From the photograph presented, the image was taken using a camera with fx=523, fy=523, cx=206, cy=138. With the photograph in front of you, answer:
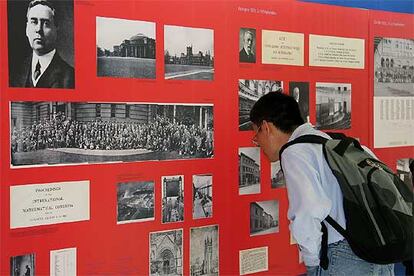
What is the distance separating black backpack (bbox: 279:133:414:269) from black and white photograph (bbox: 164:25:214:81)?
0.64 meters

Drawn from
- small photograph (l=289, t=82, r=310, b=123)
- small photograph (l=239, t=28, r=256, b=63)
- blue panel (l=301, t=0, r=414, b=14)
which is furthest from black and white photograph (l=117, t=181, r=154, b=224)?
blue panel (l=301, t=0, r=414, b=14)

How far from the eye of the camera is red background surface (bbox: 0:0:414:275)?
6.06 ft

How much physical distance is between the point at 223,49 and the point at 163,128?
0.45 meters

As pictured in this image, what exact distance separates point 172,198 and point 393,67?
1.44 metres

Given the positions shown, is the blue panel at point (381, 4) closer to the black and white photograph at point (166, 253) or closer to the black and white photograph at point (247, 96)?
the black and white photograph at point (247, 96)

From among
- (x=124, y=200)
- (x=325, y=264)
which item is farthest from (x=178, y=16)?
(x=325, y=264)

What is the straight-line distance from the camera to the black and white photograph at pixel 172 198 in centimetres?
213

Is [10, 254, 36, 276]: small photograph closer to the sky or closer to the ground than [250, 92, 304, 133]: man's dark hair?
closer to the ground

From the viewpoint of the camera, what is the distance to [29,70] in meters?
1.82

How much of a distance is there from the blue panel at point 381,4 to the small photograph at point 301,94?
413 mm

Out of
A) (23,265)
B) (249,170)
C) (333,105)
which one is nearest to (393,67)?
(333,105)

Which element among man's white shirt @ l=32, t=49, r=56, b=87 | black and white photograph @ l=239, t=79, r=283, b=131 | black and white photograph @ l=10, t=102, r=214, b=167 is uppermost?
man's white shirt @ l=32, t=49, r=56, b=87

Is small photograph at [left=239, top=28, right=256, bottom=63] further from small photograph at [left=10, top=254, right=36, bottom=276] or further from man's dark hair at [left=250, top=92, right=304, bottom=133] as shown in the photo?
small photograph at [left=10, top=254, right=36, bottom=276]

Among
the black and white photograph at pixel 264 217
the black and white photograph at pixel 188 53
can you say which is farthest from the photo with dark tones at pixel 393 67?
the black and white photograph at pixel 188 53
